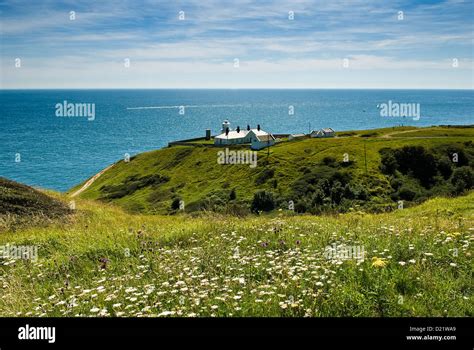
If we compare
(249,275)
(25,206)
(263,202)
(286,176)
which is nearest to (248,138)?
(286,176)

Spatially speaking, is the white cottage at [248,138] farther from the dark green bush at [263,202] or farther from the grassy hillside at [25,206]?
the grassy hillside at [25,206]

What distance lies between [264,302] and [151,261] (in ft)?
11.3

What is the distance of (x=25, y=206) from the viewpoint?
20.7 meters

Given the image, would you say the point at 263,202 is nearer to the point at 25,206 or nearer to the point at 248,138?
the point at 248,138

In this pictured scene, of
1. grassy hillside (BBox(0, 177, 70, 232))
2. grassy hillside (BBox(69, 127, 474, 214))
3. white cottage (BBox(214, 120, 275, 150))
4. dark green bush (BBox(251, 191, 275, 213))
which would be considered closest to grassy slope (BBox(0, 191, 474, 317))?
grassy hillside (BBox(0, 177, 70, 232))

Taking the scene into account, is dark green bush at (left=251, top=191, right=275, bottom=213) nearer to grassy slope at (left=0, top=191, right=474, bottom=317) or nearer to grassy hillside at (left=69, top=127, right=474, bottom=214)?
grassy hillside at (left=69, top=127, right=474, bottom=214)

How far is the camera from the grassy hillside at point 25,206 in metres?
17.8

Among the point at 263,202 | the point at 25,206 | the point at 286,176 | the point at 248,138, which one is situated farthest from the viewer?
the point at 248,138

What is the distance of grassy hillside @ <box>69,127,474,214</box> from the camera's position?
3238 inches

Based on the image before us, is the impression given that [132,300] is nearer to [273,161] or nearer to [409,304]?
[409,304]

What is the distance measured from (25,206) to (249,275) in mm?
16110

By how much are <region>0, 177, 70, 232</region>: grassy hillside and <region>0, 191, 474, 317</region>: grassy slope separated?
678 centimetres

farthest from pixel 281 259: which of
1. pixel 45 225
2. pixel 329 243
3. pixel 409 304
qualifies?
pixel 45 225

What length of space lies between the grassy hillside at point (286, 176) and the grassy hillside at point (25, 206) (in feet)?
157
